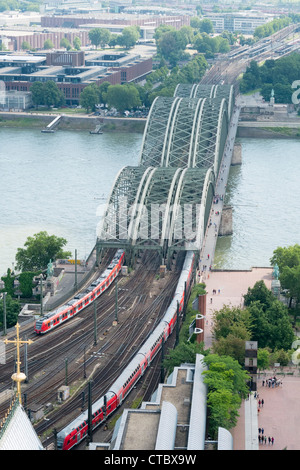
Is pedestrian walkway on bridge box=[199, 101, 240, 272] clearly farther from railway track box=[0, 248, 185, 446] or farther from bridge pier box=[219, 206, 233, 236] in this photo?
→ railway track box=[0, 248, 185, 446]

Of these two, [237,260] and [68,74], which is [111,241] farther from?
[68,74]

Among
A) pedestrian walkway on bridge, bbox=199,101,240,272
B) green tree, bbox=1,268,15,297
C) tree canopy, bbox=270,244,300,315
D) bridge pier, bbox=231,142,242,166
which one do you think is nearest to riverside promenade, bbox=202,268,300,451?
tree canopy, bbox=270,244,300,315

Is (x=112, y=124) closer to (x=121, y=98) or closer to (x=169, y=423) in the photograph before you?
(x=121, y=98)

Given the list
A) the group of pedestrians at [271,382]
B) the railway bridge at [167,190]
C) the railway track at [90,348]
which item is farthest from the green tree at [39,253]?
the group of pedestrians at [271,382]

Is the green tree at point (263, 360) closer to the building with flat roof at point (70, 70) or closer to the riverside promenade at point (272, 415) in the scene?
the riverside promenade at point (272, 415)
